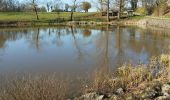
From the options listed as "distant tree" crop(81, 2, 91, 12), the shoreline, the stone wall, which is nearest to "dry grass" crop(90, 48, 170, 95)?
the stone wall

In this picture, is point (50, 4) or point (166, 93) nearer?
point (166, 93)

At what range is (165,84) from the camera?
1004cm

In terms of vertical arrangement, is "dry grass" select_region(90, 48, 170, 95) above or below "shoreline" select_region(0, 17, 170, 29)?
below

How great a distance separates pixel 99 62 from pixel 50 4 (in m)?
55.7

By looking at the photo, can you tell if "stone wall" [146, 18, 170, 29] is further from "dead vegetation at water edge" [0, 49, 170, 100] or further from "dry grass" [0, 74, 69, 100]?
"dry grass" [0, 74, 69, 100]

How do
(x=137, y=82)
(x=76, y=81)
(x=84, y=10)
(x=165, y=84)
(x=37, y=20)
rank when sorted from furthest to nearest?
(x=84, y=10) → (x=37, y=20) → (x=76, y=81) → (x=137, y=82) → (x=165, y=84)

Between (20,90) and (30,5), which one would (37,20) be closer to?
(30,5)

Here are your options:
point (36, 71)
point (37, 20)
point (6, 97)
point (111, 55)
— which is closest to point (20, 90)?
point (6, 97)

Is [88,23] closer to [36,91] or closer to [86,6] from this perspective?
Result: [86,6]

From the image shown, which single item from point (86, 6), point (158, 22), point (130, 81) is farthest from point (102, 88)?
point (86, 6)

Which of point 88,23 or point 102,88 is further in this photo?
point 88,23

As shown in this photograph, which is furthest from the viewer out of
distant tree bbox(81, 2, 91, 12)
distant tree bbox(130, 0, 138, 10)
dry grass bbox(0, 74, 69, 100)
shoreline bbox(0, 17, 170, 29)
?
distant tree bbox(81, 2, 91, 12)

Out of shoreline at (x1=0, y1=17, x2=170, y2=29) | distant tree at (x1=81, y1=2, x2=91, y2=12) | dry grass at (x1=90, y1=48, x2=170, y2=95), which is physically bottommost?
dry grass at (x1=90, y1=48, x2=170, y2=95)

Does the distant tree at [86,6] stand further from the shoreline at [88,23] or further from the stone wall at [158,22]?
the stone wall at [158,22]
